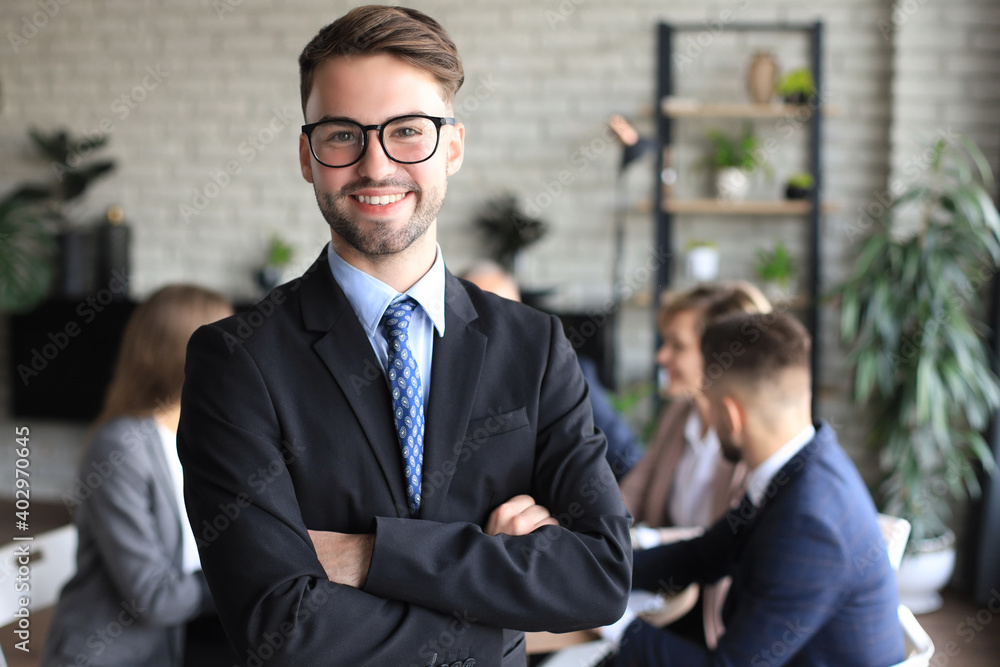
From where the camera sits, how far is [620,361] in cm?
495

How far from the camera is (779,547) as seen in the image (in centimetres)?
162

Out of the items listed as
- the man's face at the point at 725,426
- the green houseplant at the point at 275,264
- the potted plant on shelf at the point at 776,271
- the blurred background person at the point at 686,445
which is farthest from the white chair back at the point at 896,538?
the green houseplant at the point at 275,264

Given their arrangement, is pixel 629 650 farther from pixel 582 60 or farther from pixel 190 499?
pixel 582 60

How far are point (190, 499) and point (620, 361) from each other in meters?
4.00

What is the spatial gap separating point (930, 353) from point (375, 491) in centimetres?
339

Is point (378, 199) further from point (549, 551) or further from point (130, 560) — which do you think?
point (130, 560)

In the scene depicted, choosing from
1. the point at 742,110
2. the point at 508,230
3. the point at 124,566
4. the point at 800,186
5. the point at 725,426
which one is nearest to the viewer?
the point at 124,566

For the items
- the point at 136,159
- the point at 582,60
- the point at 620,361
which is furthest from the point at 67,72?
the point at 620,361

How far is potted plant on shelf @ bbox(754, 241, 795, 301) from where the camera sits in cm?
454

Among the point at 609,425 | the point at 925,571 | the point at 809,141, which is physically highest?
the point at 809,141

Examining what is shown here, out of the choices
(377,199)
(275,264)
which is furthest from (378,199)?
(275,264)

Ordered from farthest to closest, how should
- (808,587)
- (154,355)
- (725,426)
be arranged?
1. (154,355)
2. (725,426)
3. (808,587)

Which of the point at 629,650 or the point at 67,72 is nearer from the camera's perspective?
the point at 629,650

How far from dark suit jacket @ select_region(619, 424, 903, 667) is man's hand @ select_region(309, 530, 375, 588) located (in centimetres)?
87
